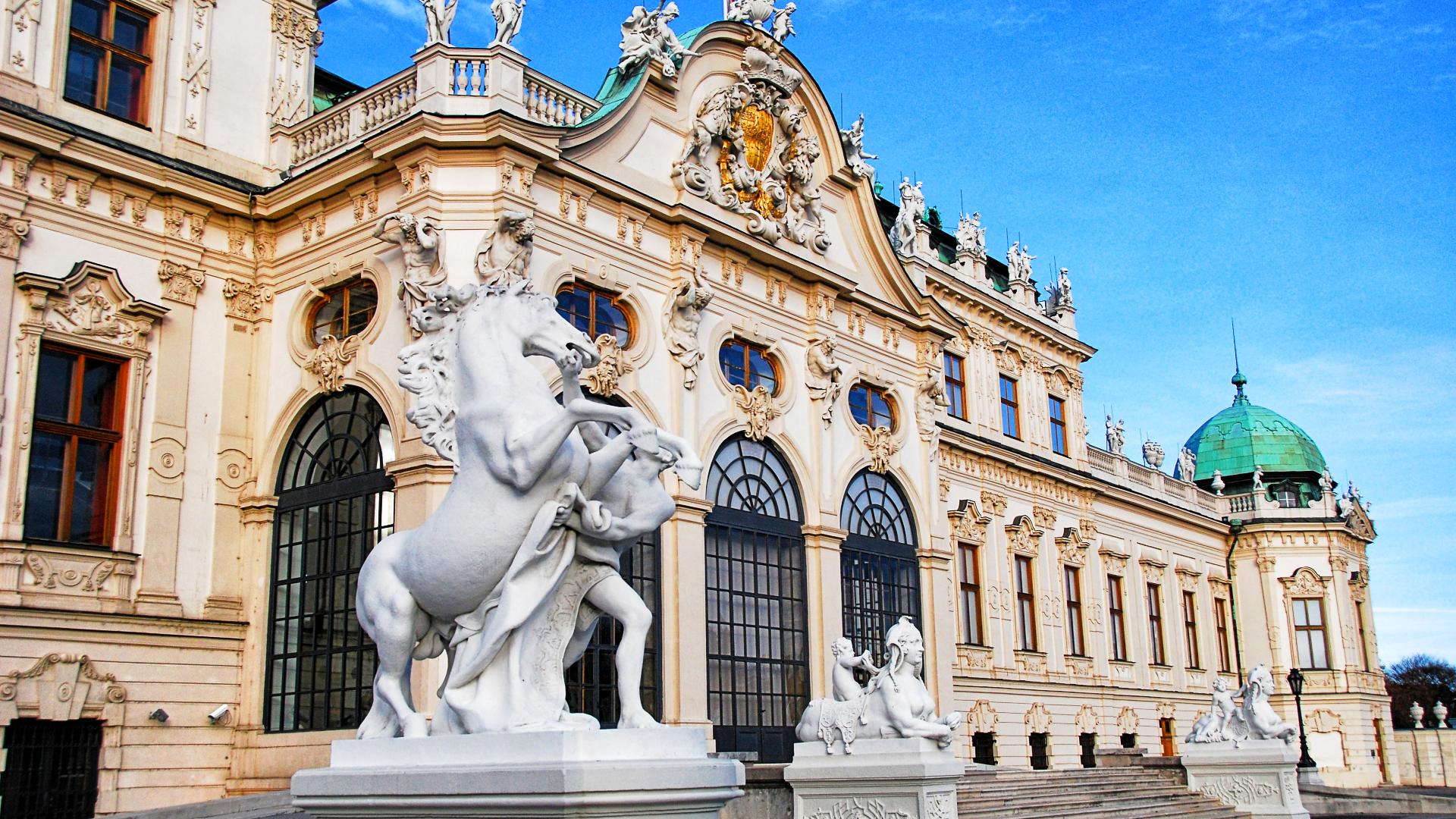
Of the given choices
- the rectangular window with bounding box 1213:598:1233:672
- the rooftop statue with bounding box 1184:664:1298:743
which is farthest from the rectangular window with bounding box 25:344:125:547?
the rectangular window with bounding box 1213:598:1233:672

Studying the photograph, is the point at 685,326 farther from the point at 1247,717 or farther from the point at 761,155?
the point at 1247,717

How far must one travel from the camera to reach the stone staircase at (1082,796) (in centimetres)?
1916

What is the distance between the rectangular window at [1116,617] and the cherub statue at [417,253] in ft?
80.4

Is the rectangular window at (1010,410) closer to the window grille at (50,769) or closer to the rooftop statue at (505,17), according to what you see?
the rooftop statue at (505,17)

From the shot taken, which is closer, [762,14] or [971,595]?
[762,14]

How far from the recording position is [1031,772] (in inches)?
906

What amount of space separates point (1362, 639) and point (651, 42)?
35.4 metres

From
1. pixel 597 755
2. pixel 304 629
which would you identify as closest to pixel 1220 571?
pixel 304 629

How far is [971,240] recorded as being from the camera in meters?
34.2

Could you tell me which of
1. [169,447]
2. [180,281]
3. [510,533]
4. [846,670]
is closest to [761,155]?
[180,281]

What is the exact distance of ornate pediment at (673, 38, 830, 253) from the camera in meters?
21.6

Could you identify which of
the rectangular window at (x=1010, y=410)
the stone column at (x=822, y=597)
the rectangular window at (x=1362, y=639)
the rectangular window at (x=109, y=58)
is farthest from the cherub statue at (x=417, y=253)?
the rectangular window at (x=1362, y=639)

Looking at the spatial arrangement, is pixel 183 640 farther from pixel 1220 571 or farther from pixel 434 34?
pixel 1220 571

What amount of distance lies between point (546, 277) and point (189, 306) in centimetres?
492
